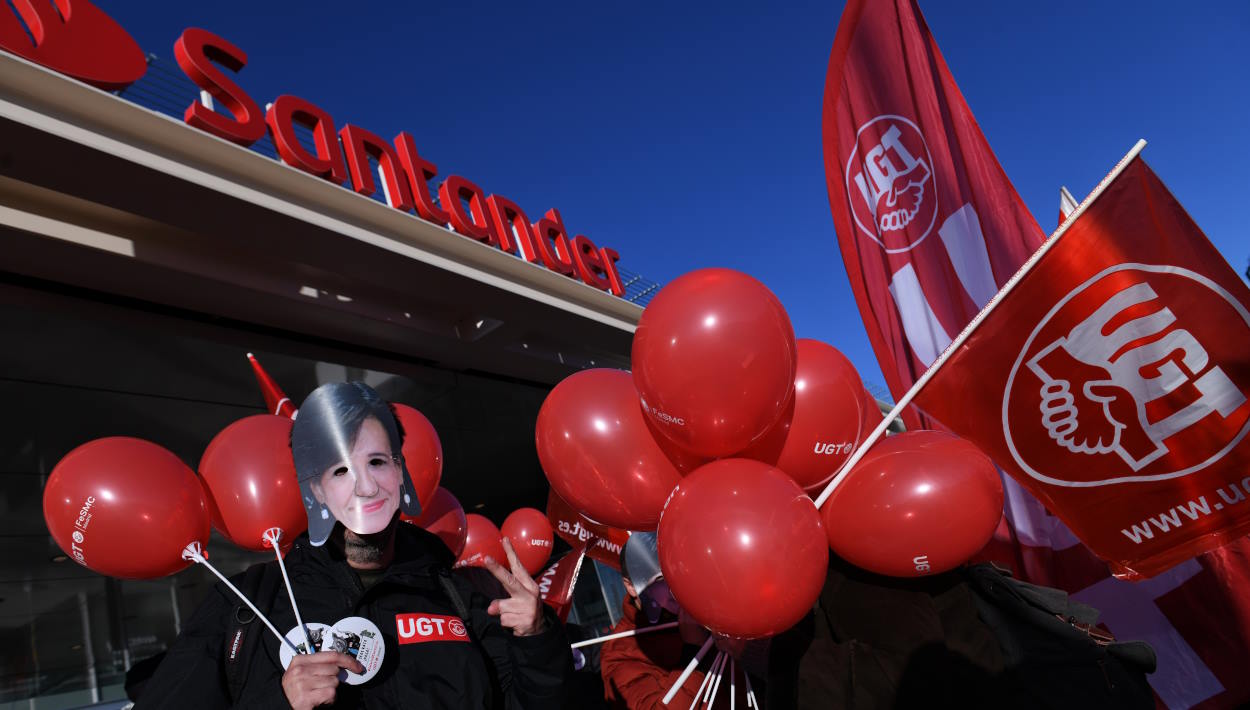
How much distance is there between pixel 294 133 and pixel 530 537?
3.61 meters

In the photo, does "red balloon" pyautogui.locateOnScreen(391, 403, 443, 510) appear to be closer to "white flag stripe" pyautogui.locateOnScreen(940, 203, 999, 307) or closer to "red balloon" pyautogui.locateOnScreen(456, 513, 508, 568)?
"red balloon" pyautogui.locateOnScreen(456, 513, 508, 568)

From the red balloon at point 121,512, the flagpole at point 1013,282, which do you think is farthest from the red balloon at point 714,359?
the red balloon at point 121,512

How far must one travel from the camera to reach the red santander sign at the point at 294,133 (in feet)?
13.0

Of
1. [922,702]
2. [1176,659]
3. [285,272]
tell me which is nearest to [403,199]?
[285,272]

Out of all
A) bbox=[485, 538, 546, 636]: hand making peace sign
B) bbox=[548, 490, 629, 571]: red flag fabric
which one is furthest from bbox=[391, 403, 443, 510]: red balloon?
bbox=[548, 490, 629, 571]: red flag fabric

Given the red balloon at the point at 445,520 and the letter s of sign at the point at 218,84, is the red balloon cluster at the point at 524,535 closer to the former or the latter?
the red balloon at the point at 445,520

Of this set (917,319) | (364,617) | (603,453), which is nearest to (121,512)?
(364,617)

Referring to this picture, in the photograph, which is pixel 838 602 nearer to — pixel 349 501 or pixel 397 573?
pixel 397 573

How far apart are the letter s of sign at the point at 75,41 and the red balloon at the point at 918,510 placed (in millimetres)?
4672

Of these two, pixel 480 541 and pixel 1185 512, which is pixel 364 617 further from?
pixel 480 541

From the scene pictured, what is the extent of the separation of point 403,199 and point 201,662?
488cm

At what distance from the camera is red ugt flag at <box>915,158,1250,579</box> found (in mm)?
2223

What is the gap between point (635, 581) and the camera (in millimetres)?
3449

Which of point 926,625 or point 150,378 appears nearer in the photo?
point 926,625
